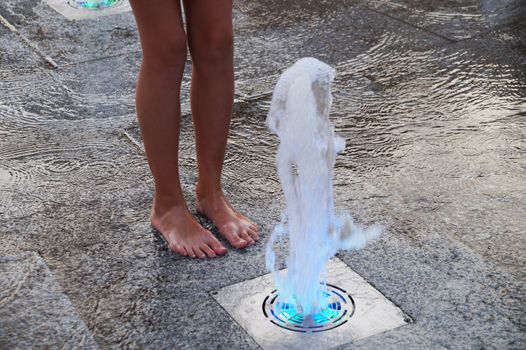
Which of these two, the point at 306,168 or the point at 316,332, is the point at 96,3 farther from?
the point at 316,332

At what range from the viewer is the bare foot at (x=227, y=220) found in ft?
11.1

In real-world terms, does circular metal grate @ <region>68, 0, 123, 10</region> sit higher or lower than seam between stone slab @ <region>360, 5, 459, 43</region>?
lower

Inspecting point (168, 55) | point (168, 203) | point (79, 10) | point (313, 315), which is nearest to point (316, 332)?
point (313, 315)

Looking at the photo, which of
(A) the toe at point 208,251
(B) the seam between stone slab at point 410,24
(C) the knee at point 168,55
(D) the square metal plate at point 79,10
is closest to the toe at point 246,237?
(A) the toe at point 208,251

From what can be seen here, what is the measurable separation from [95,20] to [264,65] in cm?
139

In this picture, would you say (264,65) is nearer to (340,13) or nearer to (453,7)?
(340,13)

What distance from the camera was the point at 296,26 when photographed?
5.84 metres

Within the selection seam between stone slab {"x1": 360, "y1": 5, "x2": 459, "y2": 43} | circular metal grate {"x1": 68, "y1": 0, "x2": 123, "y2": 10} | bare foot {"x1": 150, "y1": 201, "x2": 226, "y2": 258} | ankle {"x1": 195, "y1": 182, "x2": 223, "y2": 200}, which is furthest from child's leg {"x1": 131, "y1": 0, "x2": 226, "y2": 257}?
circular metal grate {"x1": 68, "y1": 0, "x2": 123, "y2": 10}

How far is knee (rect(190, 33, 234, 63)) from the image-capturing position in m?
3.26

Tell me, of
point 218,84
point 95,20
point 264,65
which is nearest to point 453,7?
point 264,65

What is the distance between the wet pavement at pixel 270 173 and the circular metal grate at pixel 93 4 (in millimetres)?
216

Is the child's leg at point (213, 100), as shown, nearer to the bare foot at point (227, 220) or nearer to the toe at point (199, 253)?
the bare foot at point (227, 220)

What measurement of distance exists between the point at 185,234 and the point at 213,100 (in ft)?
1.58

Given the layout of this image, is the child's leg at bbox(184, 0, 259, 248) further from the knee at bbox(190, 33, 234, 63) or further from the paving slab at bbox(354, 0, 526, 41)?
the paving slab at bbox(354, 0, 526, 41)
